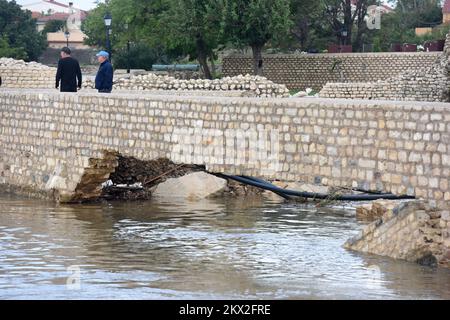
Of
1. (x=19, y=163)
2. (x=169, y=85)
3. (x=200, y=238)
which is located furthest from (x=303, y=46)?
(x=200, y=238)

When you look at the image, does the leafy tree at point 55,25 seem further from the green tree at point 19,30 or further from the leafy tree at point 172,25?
the leafy tree at point 172,25

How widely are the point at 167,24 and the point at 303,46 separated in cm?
1324

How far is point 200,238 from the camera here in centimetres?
1683

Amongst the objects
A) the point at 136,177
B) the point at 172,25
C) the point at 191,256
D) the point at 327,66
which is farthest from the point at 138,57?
the point at 191,256

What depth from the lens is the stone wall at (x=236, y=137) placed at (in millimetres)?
14148

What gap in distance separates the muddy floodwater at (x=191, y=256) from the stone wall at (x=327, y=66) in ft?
94.9

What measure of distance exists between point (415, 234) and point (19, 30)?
55.2 metres

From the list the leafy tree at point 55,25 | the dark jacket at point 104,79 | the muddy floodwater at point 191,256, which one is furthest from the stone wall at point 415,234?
the leafy tree at point 55,25

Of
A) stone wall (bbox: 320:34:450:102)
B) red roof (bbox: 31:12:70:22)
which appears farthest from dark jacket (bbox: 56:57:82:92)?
red roof (bbox: 31:12:70:22)

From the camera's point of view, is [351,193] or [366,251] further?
[351,193]

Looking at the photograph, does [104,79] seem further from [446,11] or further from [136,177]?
[446,11]

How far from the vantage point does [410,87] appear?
37812 mm

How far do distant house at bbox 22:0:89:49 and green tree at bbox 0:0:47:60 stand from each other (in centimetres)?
1551
